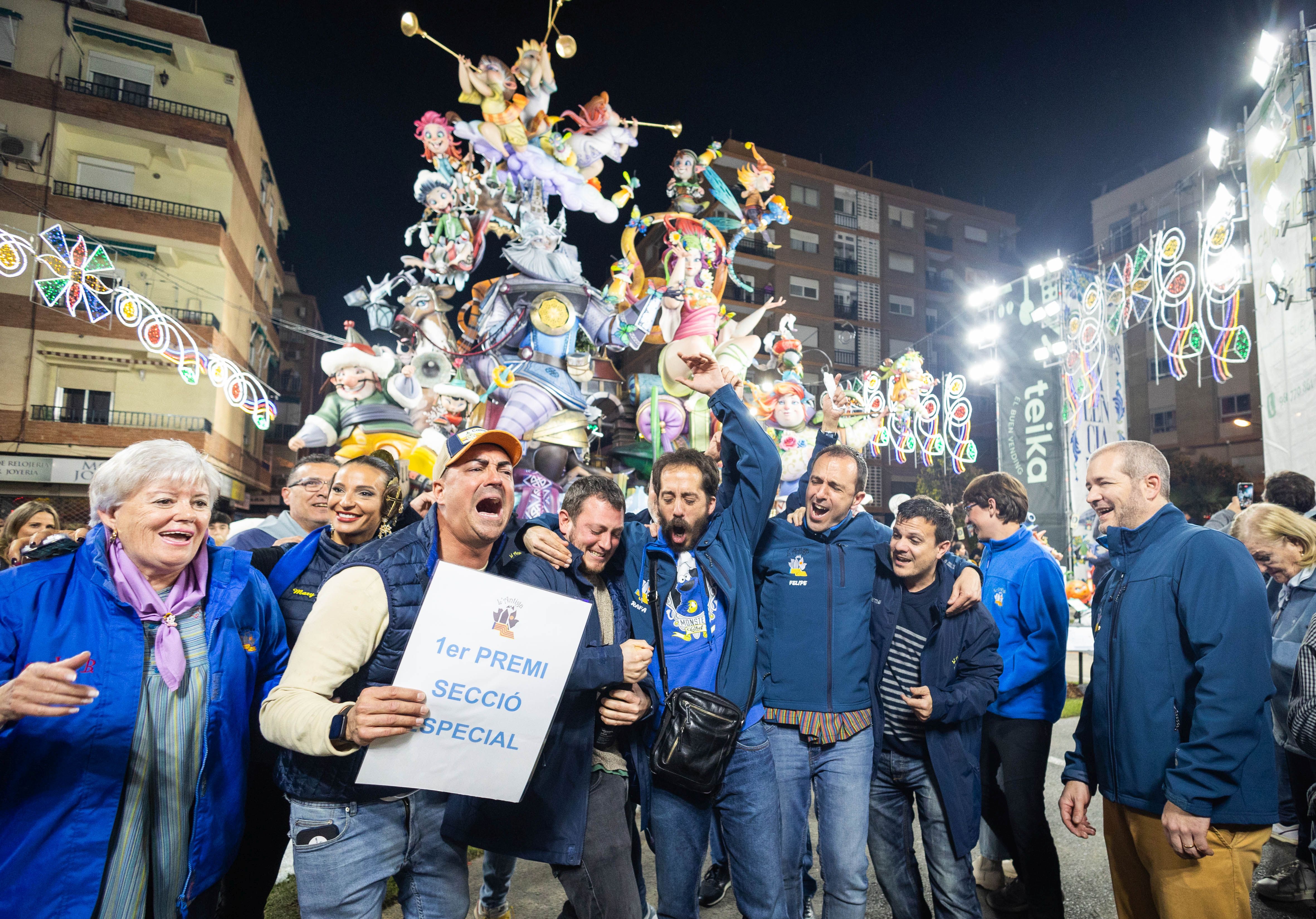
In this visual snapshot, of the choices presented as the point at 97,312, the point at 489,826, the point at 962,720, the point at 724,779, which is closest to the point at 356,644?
the point at 489,826

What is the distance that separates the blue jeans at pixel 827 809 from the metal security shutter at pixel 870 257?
36.2 m

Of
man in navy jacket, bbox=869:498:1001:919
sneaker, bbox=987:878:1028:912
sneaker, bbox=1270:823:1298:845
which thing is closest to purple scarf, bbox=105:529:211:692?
man in navy jacket, bbox=869:498:1001:919

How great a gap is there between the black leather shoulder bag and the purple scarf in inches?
61.9

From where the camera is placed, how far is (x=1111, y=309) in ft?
39.0

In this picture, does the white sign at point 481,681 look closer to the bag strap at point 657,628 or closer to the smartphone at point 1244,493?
the bag strap at point 657,628

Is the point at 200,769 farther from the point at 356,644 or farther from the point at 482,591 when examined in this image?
the point at 482,591

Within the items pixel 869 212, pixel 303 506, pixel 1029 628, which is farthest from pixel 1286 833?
pixel 869 212

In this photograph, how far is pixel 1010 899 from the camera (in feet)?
11.7

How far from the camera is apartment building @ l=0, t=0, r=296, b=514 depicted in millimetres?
19391

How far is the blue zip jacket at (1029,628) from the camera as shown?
3305mm

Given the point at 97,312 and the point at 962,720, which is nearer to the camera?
the point at 962,720

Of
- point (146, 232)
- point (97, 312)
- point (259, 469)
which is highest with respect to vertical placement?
point (146, 232)

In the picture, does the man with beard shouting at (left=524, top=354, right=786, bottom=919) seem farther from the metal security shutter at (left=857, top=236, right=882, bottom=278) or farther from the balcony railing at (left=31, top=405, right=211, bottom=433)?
the metal security shutter at (left=857, top=236, right=882, bottom=278)

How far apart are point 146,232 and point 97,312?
5549mm
